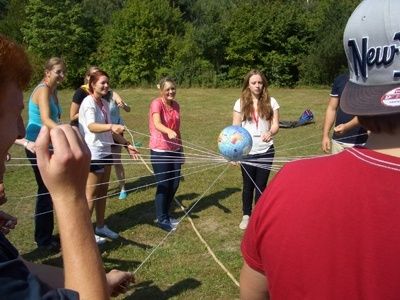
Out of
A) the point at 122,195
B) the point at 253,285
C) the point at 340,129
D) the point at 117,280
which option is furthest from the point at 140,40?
the point at 253,285

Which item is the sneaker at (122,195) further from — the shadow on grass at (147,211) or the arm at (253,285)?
the arm at (253,285)

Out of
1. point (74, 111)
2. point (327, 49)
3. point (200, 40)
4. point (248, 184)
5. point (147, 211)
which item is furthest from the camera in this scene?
point (200, 40)

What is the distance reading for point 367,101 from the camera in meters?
1.10

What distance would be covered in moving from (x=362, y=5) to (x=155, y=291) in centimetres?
333

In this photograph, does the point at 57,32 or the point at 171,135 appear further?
the point at 57,32

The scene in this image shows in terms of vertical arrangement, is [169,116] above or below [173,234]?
above

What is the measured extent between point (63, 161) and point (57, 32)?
1336 inches

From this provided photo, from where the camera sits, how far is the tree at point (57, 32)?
32688 mm

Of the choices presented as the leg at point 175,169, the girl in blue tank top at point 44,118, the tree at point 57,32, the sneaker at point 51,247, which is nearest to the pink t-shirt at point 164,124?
the leg at point 175,169

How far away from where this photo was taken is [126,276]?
1618 mm

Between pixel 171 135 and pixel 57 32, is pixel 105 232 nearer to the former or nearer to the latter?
pixel 171 135

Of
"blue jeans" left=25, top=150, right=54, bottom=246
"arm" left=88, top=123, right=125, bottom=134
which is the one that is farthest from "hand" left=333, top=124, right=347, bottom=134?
"blue jeans" left=25, top=150, right=54, bottom=246

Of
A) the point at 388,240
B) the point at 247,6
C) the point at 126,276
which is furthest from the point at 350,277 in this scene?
the point at 247,6

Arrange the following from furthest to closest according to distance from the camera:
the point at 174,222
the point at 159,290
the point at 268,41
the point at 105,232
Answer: the point at 268,41 → the point at 174,222 → the point at 105,232 → the point at 159,290
